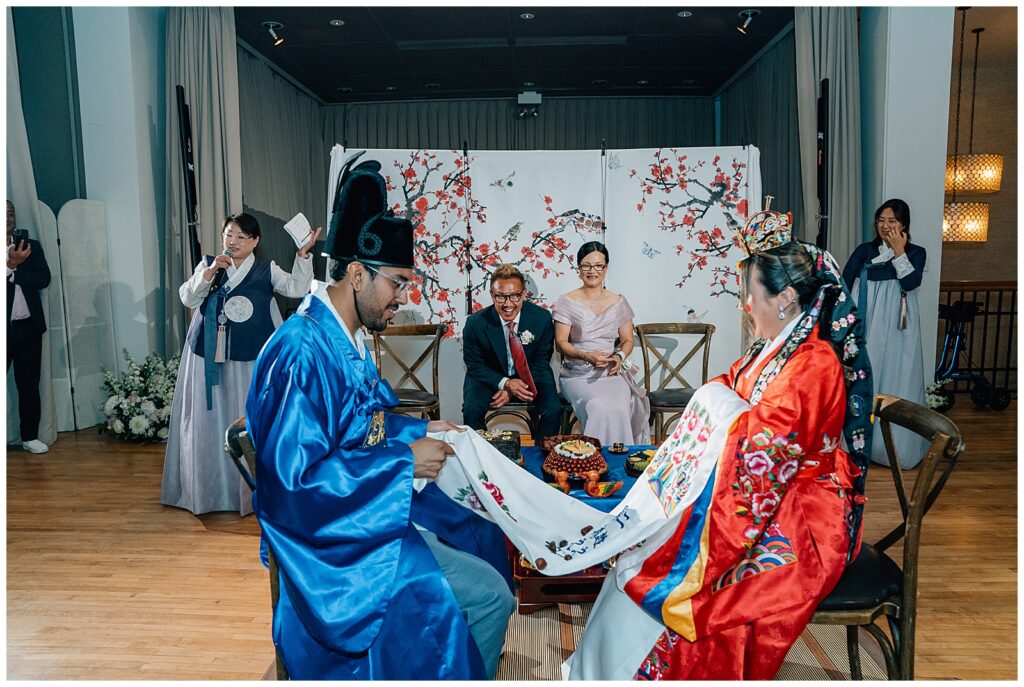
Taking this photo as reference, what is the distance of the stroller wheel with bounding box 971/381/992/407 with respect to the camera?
5.29 meters

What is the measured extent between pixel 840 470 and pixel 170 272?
452 cm

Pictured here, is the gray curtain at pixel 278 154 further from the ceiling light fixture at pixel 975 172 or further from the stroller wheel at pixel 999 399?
the stroller wheel at pixel 999 399

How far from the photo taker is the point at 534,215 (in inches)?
160

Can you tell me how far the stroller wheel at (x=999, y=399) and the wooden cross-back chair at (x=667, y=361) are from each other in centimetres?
281

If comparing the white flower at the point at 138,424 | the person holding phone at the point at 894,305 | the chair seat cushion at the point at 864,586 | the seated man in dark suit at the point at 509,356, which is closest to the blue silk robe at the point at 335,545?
the chair seat cushion at the point at 864,586

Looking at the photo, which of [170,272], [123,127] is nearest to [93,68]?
[123,127]

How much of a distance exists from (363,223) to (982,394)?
5572 mm

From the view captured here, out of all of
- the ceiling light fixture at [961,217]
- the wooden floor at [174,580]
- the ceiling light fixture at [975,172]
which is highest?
the ceiling light fixture at [975,172]

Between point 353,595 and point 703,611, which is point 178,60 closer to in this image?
point 353,595

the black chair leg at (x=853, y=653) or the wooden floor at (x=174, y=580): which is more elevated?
the black chair leg at (x=853, y=653)

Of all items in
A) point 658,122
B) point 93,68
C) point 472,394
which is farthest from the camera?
point 658,122

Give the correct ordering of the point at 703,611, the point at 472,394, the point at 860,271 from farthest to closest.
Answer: the point at 860,271 < the point at 472,394 < the point at 703,611

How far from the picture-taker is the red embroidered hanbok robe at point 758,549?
4.87 feet

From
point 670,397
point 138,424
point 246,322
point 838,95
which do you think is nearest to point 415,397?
point 246,322
